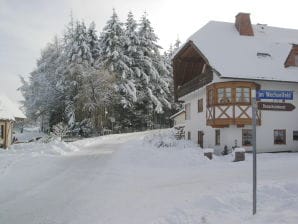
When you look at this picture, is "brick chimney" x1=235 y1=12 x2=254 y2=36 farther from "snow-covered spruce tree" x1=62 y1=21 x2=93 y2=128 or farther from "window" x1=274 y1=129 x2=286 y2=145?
"snow-covered spruce tree" x1=62 y1=21 x2=93 y2=128

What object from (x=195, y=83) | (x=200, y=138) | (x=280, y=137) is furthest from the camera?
(x=200, y=138)

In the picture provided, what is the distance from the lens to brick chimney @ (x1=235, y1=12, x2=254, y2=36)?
34.8 meters

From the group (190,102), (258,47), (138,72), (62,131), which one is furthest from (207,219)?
(138,72)

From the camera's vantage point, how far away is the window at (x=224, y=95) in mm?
29719

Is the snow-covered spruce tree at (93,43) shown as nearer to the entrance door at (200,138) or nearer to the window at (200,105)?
the window at (200,105)

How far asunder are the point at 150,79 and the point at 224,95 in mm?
33803

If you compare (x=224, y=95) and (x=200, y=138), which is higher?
(x=224, y=95)

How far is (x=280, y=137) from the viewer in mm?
31516

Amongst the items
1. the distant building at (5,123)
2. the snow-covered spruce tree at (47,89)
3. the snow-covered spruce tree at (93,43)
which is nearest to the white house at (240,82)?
the distant building at (5,123)

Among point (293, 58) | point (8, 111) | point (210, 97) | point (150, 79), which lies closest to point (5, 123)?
point (8, 111)

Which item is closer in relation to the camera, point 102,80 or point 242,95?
point 242,95

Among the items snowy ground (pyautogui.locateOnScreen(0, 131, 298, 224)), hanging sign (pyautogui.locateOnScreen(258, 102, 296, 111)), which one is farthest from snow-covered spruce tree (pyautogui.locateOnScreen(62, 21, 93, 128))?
hanging sign (pyautogui.locateOnScreen(258, 102, 296, 111))

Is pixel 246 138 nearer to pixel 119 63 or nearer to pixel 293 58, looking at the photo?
pixel 293 58

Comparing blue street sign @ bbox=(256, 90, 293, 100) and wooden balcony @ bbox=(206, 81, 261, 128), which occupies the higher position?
wooden balcony @ bbox=(206, 81, 261, 128)
